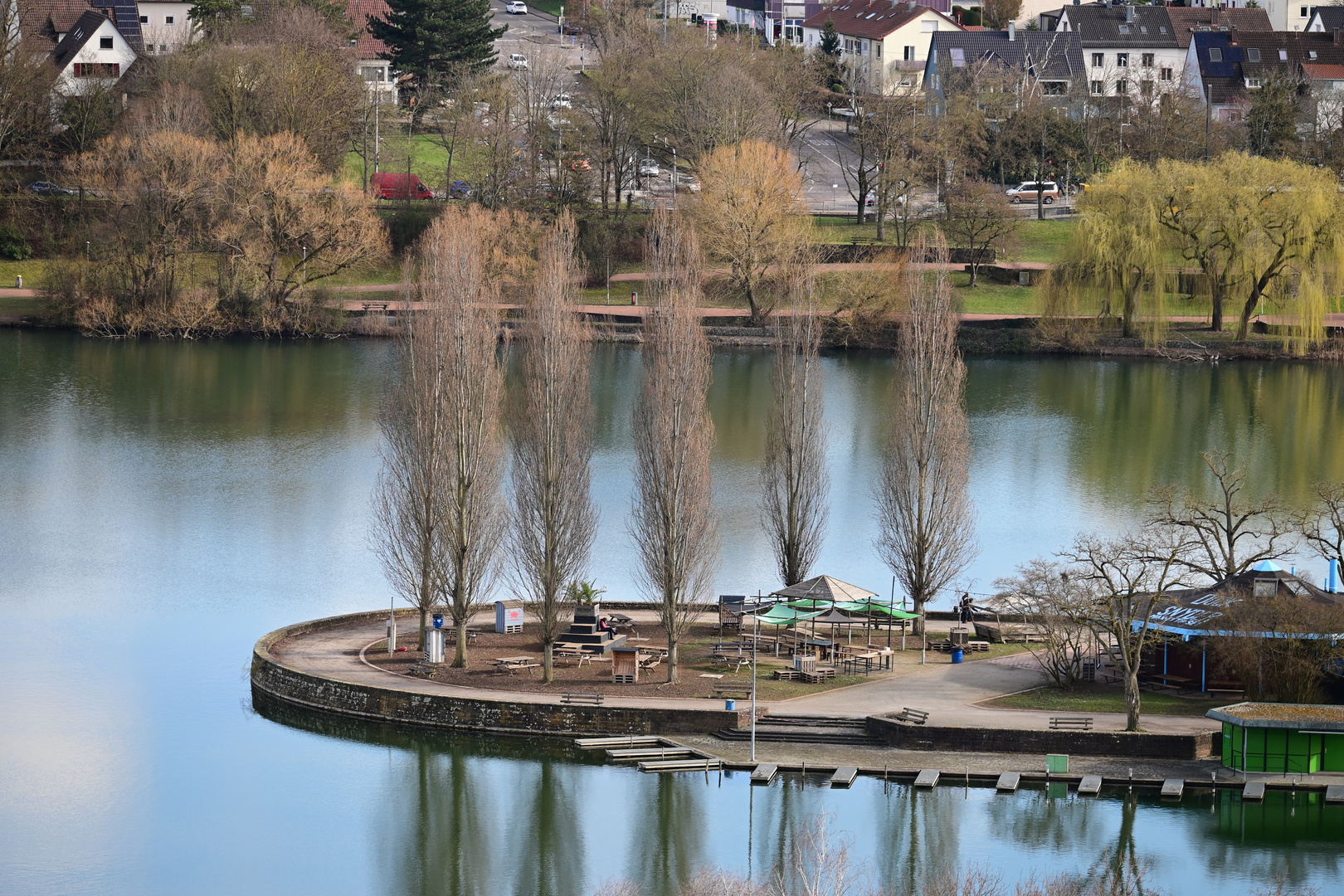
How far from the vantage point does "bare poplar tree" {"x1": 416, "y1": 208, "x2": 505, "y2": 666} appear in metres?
45.4

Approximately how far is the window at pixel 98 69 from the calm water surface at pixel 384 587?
1171 inches

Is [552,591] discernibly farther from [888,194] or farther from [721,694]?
[888,194]

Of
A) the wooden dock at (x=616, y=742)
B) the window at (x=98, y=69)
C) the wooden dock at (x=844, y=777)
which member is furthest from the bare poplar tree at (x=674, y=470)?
the window at (x=98, y=69)

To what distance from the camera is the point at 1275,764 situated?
39969mm

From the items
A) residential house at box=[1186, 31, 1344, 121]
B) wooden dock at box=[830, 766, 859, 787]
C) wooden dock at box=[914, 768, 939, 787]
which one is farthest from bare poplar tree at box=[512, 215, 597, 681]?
residential house at box=[1186, 31, 1344, 121]

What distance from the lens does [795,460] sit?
166 feet

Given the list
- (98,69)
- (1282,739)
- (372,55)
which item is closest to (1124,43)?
(372,55)

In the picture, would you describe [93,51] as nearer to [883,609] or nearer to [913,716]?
[883,609]

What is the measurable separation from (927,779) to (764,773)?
3226mm

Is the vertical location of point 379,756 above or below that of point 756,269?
below

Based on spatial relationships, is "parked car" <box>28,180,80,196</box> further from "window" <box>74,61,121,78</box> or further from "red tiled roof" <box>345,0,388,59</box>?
"red tiled roof" <box>345,0,388,59</box>

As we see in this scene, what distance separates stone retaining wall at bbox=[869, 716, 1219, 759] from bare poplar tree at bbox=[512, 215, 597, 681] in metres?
8.73

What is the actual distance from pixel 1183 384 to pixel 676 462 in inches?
2029

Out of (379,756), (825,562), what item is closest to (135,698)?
(379,756)
